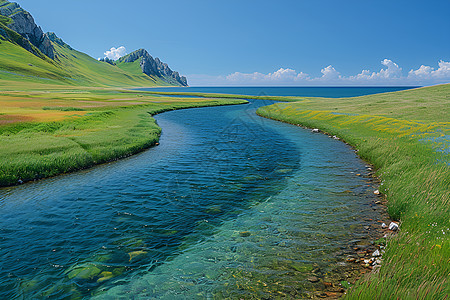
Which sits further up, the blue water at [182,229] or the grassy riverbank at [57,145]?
the grassy riverbank at [57,145]

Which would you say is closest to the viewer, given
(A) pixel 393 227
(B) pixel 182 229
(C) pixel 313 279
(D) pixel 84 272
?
(C) pixel 313 279

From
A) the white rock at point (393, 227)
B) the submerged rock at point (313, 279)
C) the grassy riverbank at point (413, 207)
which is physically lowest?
the submerged rock at point (313, 279)

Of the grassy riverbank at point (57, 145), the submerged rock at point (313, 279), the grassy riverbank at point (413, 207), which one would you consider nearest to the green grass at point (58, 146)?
the grassy riverbank at point (57, 145)

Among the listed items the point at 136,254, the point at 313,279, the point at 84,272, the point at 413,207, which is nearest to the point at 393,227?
the point at 413,207

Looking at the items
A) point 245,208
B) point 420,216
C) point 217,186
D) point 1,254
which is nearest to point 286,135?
point 217,186

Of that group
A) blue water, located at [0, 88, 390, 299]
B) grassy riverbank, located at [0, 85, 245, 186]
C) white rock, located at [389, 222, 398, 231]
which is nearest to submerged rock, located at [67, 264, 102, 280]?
blue water, located at [0, 88, 390, 299]

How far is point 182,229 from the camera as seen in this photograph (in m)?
14.7

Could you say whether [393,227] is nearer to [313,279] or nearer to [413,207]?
[413,207]

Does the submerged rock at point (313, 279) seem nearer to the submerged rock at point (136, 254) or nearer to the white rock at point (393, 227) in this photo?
the white rock at point (393, 227)

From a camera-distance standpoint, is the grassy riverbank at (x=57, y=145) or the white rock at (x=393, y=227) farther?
the grassy riverbank at (x=57, y=145)

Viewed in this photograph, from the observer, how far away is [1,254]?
39.3ft

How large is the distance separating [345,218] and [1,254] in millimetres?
18430

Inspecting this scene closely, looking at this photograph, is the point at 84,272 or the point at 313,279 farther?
the point at 84,272

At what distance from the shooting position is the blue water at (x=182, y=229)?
401 inches
